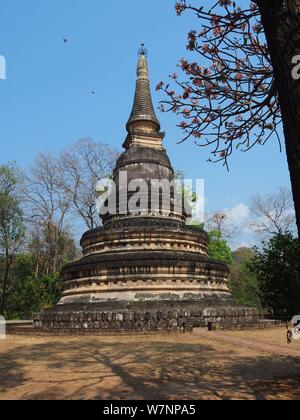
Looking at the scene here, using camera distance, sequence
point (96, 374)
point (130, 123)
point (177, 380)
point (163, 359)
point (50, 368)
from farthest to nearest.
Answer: point (130, 123) < point (163, 359) < point (50, 368) < point (96, 374) < point (177, 380)

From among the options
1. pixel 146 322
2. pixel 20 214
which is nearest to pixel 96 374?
pixel 146 322

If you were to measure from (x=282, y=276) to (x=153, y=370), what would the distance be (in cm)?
307

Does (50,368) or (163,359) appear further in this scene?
(163,359)

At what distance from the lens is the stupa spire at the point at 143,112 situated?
28016 mm

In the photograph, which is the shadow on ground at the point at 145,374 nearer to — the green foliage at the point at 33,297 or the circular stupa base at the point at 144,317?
the circular stupa base at the point at 144,317

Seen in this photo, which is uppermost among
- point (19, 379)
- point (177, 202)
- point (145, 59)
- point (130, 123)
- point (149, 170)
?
point (145, 59)

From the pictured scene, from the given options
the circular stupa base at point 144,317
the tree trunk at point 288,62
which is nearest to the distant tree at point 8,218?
the circular stupa base at point 144,317

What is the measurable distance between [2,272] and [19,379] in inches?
1321

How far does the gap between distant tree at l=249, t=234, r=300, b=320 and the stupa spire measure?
66.9 feet

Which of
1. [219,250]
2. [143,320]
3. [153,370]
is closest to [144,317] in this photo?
[143,320]

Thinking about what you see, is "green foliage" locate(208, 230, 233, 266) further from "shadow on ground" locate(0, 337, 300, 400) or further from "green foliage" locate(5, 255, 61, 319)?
"shadow on ground" locate(0, 337, 300, 400)

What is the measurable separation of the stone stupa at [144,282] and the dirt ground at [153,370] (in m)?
3.09
